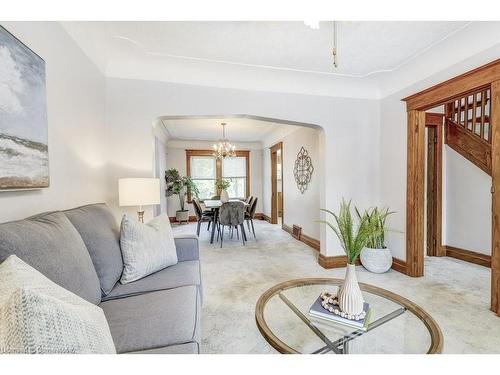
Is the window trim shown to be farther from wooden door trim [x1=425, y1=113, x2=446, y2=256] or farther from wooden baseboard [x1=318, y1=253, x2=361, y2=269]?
wooden door trim [x1=425, y1=113, x2=446, y2=256]

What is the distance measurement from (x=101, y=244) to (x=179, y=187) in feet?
16.2

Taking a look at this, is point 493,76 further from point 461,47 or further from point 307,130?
point 307,130

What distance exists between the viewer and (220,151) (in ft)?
17.8

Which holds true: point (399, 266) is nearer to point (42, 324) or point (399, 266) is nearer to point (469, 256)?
point (469, 256)

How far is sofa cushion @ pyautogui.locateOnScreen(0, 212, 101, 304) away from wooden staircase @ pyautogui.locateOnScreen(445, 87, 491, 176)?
13.2 ft

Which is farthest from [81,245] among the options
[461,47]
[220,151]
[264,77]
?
[220,151]

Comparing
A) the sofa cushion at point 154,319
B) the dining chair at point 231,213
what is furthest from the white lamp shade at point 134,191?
the dining chair at point 231,213

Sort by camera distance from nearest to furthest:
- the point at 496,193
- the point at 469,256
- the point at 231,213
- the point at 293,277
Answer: the point at 496,193 < the point at 293,277 < the point at 469,256 < the point at 231,213

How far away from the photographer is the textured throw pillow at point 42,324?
1.62 ft

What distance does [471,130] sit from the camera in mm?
3150

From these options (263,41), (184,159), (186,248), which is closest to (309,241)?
(186,248)

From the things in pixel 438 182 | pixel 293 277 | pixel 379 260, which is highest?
pixel 438 182

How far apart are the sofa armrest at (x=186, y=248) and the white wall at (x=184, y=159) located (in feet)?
15.9

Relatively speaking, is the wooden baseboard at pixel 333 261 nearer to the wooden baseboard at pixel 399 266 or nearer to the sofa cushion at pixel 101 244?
the wooden baseboard at pixel 399 266
